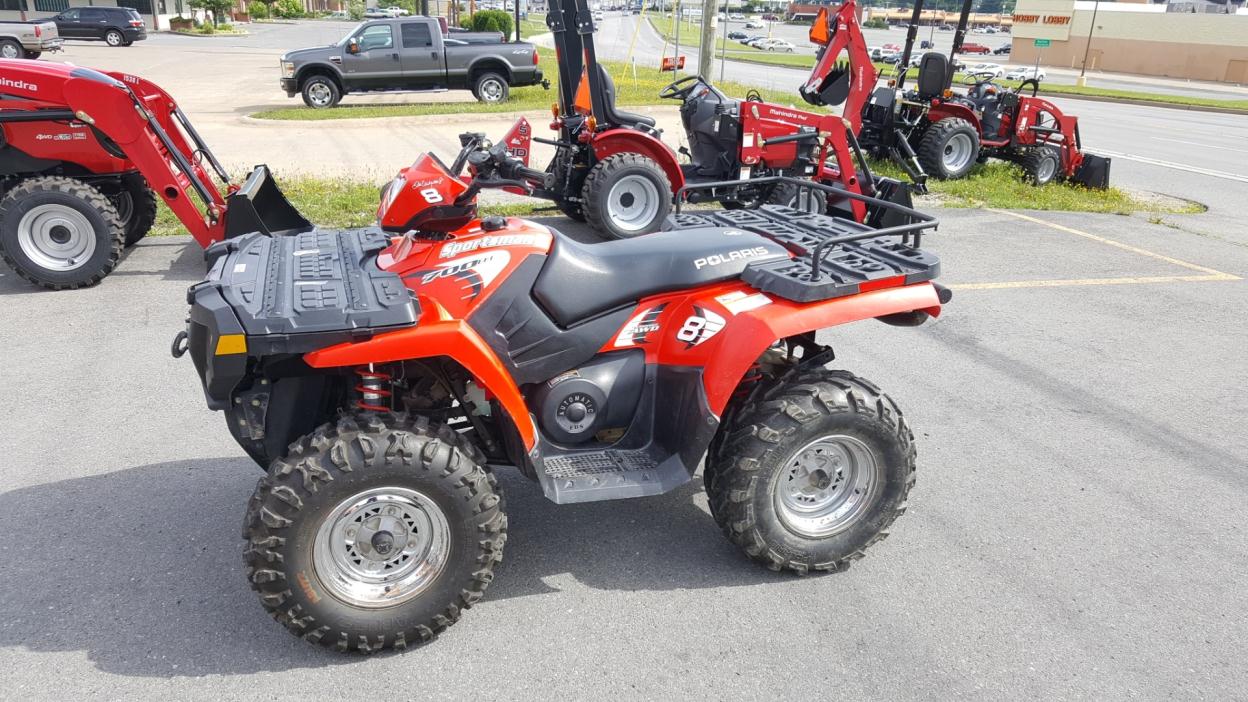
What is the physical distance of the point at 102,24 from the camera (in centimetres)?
3641

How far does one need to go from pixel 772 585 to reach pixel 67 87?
21.2 feet

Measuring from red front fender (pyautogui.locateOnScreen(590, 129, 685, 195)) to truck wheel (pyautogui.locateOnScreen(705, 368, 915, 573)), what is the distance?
5810mm

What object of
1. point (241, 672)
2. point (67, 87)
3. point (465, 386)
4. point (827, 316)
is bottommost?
point (241, 672)

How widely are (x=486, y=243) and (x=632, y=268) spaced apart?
1.90 ft

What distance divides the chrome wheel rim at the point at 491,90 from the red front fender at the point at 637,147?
38.2 feet

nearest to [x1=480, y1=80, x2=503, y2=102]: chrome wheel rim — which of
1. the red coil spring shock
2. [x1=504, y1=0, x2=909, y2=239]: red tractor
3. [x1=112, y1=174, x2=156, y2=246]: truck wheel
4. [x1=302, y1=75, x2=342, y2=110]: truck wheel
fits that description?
[x1=302, y1=75, x2=342, y2=110]: truck wheel

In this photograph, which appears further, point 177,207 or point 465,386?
point 177,207

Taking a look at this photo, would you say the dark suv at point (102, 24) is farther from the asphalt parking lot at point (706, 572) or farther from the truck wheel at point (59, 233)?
the asphalt parking lot at point (706, 572)

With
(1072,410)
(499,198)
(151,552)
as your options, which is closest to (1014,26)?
(499,198)

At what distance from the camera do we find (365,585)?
3.24 meters

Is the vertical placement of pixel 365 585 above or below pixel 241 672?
above

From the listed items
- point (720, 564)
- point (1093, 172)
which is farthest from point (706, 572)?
point (1093, 172)

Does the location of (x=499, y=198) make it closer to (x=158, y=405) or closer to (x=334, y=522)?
(x=158, y=405)

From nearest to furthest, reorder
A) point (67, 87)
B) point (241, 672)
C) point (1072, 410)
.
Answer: point (241, 672) < point (1072, 410) < point (67, 87)
